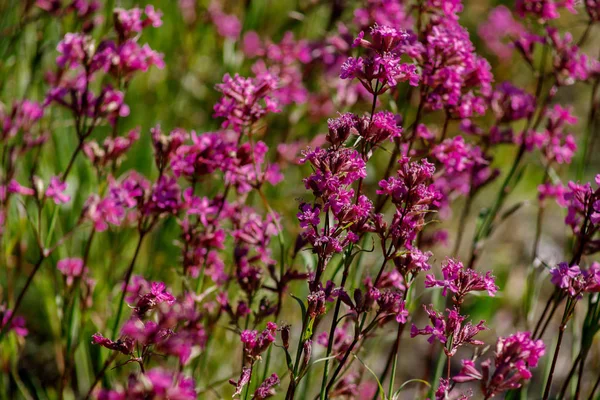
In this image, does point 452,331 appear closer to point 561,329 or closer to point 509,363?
point 509,363

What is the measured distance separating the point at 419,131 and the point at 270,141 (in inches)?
89.4

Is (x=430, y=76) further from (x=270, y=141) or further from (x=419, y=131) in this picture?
(x=270, y=141)

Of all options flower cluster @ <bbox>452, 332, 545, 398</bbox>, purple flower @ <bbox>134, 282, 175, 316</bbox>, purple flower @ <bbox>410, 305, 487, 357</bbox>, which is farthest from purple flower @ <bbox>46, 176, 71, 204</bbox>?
flower cluster @ <bbox>452, 332, 545, 398</bbox>

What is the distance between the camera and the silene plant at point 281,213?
68.4 inches

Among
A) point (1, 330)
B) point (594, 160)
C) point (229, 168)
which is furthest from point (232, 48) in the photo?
point (594, 160)

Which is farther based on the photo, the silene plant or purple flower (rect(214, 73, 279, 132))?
purple flower (rect(214, 73, 279, 132))

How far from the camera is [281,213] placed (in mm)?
2633

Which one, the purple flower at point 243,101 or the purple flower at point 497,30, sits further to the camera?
the purple flower at point 497,30

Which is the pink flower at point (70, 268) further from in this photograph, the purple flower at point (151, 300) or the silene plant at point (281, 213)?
the purple flower at point (151, 300)

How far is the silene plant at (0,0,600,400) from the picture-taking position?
5.70 feet

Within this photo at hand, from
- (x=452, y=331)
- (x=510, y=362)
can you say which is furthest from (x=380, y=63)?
(x=510, y=362)

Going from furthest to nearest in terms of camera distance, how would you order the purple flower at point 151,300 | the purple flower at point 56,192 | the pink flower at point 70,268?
the pink flower at point 70,268, the purple flower at point 56,192, the purple flower at point 151,300

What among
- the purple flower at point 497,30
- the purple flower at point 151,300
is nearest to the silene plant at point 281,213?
the purple flower at point 151,300

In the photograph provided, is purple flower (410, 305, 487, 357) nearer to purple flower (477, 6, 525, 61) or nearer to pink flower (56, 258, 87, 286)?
pink flower (56, 258, 87, 286)
